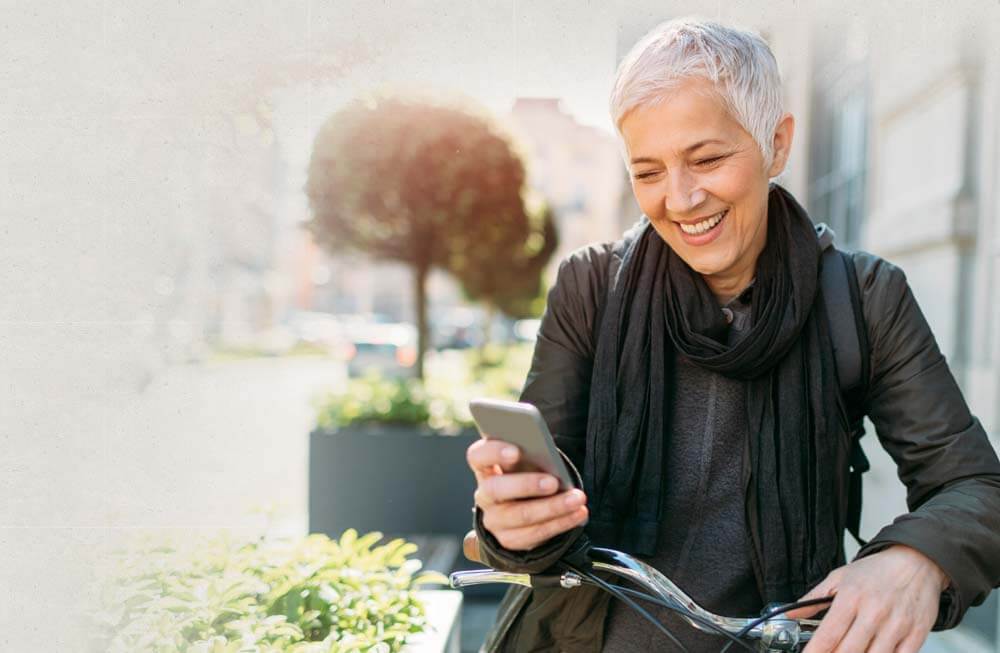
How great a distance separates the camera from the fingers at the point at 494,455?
1153 millimetres

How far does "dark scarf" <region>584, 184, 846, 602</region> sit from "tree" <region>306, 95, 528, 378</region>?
5948 millimetres

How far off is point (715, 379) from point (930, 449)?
0.35 meters

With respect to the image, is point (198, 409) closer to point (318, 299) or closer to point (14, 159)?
point (14, 159)

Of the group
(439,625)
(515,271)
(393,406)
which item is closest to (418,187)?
(393,406)

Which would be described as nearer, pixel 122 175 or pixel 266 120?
pixel 122 175

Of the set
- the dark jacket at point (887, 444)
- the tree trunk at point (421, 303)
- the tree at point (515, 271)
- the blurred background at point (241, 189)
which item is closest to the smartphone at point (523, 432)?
the dark jacket at point (887, 444)

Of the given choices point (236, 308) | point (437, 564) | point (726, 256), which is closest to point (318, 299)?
point (236, 308)

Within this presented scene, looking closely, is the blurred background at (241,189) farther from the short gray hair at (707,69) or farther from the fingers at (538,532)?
the fingers at (538,532)

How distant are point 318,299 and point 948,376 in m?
61.9

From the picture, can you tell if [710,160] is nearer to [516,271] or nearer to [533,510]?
[533,510]

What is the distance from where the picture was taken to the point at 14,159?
6.04ft

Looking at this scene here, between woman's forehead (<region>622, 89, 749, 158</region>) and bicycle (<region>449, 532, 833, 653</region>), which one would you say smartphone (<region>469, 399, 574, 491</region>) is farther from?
woman's forehead (<region>622, 89, 749, 158</region>)

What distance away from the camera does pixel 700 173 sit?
148cm

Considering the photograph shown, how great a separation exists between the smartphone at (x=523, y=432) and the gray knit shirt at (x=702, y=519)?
474 mm
